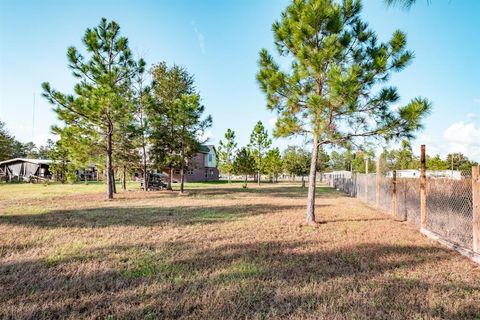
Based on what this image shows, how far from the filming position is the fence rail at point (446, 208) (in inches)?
200

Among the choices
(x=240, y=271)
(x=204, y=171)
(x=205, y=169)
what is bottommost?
(x=240, y=271)

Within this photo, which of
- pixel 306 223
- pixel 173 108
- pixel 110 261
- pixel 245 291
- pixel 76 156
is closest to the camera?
pixel 245 291

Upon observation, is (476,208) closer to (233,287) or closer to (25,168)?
(233,287)

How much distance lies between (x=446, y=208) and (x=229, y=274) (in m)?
5.48

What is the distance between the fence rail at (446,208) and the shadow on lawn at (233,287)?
1056mm

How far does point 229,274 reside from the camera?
3.98 meters

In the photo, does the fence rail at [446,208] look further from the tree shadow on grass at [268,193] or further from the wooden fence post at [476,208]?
the tree shadow on grass at [268,193]

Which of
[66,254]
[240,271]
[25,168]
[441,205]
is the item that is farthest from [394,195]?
[25,168]

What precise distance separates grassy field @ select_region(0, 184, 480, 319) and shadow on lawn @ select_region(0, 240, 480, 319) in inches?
0.6

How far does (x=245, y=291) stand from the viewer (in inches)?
134

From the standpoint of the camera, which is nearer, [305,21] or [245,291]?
[245,291]

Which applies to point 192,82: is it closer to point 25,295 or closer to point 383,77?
point 383,77

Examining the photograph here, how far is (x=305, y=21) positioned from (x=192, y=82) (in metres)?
17.3

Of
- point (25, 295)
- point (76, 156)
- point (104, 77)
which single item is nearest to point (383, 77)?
point (25, 295)
